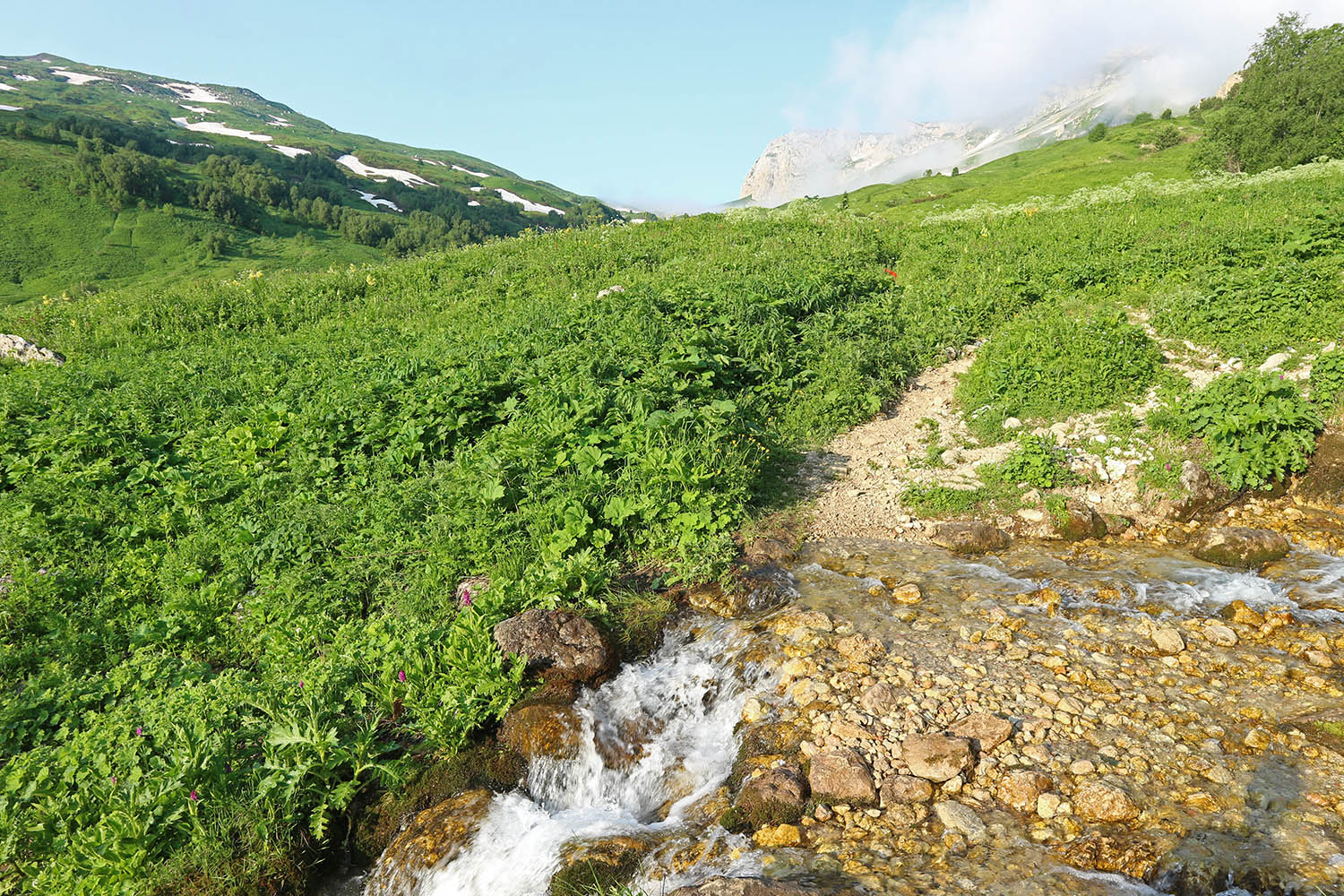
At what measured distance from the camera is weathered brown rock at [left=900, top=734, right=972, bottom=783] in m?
5.38

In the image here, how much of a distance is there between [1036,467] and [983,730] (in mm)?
5505

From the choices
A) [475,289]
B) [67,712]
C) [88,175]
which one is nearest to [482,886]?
[67,712]

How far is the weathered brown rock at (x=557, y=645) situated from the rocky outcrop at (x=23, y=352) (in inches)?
620

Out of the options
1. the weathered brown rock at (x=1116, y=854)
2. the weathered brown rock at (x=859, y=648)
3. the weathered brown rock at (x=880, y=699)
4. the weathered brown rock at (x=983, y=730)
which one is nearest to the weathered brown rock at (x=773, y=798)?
the weathered brown rock at (x=880, y=699)

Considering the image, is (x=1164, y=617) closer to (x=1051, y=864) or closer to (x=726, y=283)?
(x=1051, y=864)

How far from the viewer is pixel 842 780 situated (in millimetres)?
5383

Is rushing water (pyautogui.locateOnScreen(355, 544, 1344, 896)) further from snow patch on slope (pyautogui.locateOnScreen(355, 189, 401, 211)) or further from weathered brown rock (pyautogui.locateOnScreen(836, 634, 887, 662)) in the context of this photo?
snow patch on slope (pyautogui.locateOnScreen(355, 189, 401, 211))

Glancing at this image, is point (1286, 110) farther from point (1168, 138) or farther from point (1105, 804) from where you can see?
point (1105, 804)

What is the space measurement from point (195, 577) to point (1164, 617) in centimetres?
1113

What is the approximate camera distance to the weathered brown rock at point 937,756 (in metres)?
5.38

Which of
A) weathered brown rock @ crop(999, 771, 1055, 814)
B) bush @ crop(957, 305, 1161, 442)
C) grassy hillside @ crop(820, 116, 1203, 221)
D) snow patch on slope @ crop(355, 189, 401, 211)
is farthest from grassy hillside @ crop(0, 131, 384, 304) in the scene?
weathered brown rock @ crop(999, 771, 1055, 814)

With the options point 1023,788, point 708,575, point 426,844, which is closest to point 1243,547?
point 1023,788

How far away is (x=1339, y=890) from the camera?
4238 millimetres

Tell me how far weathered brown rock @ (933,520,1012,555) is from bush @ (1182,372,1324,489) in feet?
10.5
